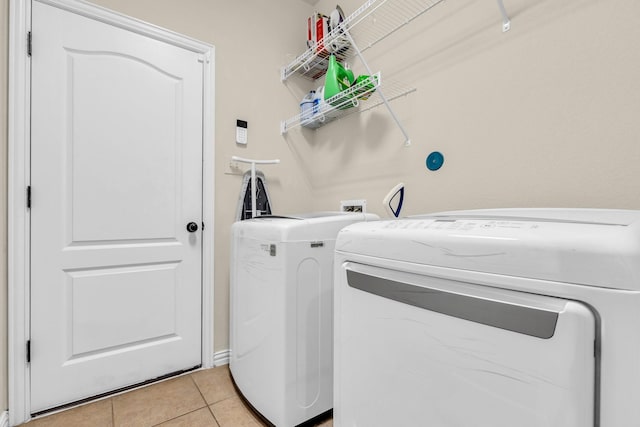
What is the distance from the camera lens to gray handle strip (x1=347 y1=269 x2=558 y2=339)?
47 centimetres

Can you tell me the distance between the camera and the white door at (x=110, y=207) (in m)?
1.40

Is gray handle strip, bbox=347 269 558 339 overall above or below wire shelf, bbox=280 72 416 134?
below

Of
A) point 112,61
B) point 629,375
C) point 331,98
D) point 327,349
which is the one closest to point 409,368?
point 629,375

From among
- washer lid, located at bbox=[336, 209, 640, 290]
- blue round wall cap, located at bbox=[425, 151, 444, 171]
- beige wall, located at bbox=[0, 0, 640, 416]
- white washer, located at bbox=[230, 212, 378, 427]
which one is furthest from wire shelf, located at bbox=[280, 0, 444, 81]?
washer lid, located at bbox=[336, 209, 640, 290]

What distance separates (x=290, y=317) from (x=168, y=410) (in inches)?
33.6

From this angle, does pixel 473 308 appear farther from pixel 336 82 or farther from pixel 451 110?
pixel 336 82

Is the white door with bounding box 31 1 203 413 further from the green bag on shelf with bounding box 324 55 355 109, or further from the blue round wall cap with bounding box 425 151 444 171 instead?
the blue round wall cap with bounding box 425 151 444 171

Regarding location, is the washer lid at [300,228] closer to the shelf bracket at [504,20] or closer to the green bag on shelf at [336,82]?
the green bag on shelf at [336,82]

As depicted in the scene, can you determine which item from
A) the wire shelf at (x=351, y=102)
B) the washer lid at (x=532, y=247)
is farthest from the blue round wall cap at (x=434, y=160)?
the washer lid at (x=532, y=247)

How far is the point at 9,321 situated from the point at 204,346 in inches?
36.2

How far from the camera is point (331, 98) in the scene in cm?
168

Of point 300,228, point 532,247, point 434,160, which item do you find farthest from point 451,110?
point 532,247

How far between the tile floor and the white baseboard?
20cm

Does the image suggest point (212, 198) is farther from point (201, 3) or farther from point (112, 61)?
point (201, 3)
